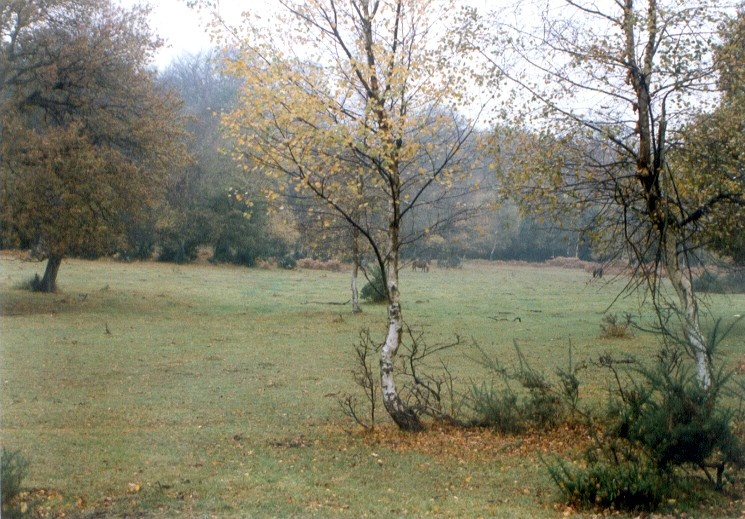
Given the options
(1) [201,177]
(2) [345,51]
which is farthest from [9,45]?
(2) [345,51]

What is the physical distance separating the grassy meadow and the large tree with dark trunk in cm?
331

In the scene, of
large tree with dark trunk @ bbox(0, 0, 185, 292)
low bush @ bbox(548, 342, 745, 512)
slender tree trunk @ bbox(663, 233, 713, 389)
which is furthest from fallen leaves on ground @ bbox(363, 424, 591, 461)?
large tree with dark trunk @ bbox(0, 0, 185, 292)

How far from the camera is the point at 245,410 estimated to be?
41.0 feet

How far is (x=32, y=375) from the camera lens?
14.9m

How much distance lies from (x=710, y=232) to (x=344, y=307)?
21.9 metres

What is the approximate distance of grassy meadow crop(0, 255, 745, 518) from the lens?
282 inches

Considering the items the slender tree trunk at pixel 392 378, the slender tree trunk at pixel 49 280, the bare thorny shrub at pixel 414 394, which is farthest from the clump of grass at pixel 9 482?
the slender tree trunk at pixel 49 280

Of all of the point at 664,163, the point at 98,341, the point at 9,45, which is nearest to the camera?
the point at 664,163

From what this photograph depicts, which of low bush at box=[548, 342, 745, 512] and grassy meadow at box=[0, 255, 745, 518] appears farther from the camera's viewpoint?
grassy meadow at box=[0, 255, 745, 518]

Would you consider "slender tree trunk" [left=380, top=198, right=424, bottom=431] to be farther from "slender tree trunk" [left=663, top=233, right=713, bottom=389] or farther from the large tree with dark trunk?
the large tree with dark trunk

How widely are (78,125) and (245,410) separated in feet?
52.5

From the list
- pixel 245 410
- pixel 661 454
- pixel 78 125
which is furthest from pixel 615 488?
pixel 78 125

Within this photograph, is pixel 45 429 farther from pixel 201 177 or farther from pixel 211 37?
pixel 201 177

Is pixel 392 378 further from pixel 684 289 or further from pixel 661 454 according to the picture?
pixel 684 289
